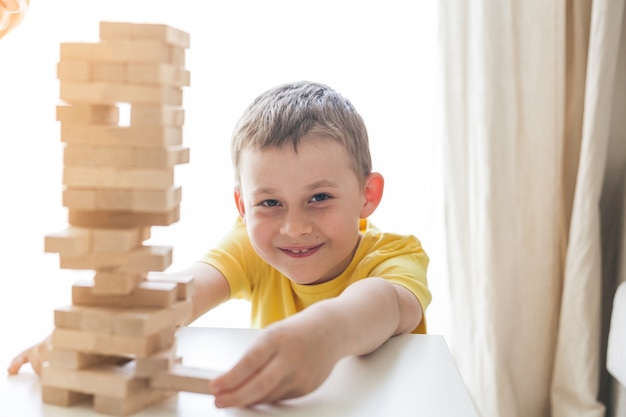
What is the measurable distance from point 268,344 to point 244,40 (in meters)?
1.48

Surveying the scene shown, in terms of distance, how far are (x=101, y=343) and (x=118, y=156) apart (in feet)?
0.54

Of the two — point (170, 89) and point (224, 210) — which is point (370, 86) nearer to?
point (224, 210)

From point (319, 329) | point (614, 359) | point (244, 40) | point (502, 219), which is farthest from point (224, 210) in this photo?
point (319, 329)

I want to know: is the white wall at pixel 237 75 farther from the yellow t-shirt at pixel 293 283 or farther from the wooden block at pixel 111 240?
the wooden block at pixel 111 240

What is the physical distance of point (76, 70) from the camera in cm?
68

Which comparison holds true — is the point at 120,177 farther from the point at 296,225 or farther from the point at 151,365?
the point at 296,225

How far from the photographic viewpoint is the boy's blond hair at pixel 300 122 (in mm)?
1151

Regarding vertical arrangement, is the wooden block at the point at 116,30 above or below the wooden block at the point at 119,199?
above

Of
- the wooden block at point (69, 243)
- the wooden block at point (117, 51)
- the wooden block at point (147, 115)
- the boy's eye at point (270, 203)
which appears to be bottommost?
the boy's eye at point (270, 203)

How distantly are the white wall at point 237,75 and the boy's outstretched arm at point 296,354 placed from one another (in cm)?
128

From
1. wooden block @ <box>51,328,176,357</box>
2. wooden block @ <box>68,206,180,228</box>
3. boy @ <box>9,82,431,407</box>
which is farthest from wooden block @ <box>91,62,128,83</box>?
boy @ <box>9,82,431,407</box>

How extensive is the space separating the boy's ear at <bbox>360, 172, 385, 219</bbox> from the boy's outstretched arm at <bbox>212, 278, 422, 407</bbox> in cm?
47

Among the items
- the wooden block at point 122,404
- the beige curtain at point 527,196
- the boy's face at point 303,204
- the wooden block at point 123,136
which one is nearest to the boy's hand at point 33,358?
the wooden block at point 122,404

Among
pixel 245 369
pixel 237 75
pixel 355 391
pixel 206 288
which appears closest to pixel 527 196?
pixel 237 75
